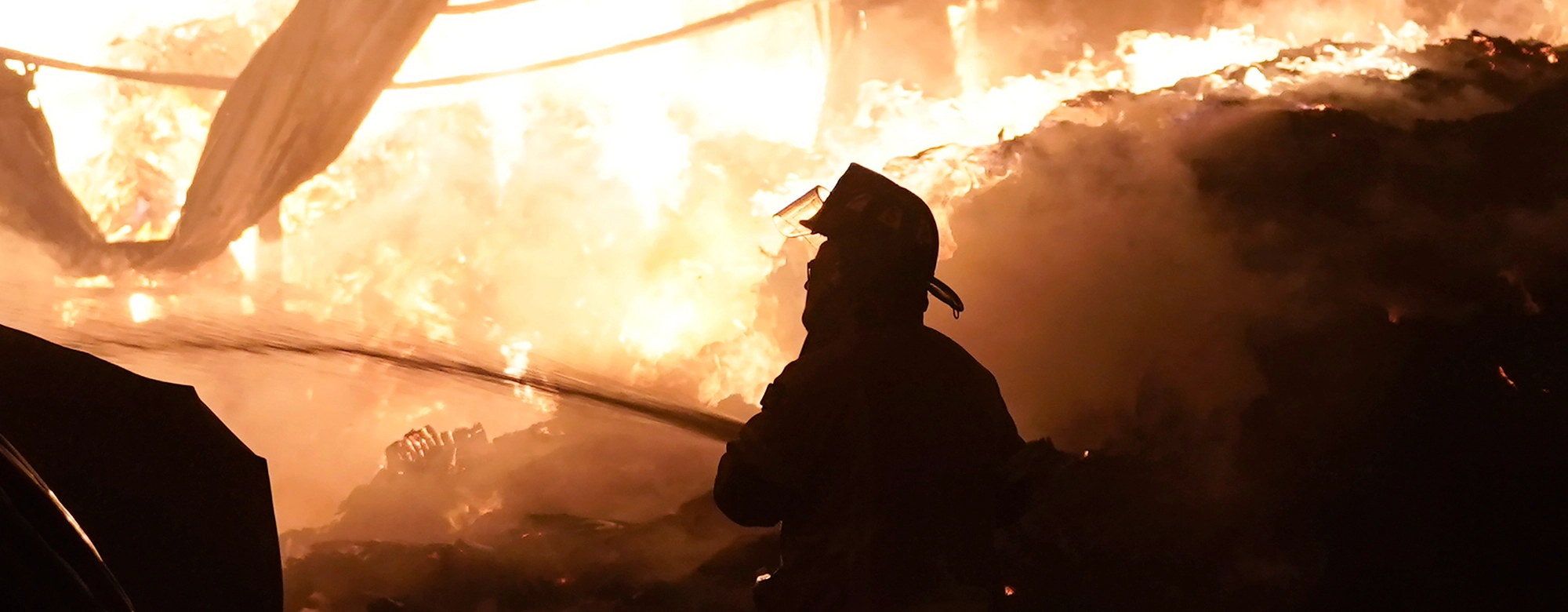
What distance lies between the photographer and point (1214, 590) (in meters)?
3.50

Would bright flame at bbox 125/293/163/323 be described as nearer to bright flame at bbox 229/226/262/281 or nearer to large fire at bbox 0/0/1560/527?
large fire at bbox 0/0/1560/527

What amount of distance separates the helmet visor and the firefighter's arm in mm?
794

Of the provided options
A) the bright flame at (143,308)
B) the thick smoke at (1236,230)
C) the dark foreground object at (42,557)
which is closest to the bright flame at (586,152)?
the bright flame at (143,308)

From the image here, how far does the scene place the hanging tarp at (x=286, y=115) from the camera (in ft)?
14.3

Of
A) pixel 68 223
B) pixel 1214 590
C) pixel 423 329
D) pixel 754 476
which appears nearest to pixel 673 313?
pixel 423 329

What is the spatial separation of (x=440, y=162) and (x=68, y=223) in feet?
4.88

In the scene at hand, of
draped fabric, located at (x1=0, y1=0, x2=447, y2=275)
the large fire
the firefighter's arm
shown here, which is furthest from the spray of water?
the firefighter's arm

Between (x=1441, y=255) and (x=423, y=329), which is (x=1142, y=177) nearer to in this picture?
(x=1441, y=255)

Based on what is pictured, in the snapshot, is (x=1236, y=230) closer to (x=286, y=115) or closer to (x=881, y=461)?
(x=881, y=461)

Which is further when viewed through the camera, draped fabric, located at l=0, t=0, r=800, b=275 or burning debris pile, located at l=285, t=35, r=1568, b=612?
draped fabric, located at l=0, t=0, r=800, b=275

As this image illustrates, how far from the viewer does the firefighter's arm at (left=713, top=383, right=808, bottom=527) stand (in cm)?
310

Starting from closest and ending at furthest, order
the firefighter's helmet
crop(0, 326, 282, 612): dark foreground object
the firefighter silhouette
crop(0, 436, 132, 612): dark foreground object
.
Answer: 1. crop(0, 436, 132, 612): dark foreground object
2. the firefighter silhouette
3. crop(0, 326, 282, 612): dark foreground object
4. the firefighter's helmet

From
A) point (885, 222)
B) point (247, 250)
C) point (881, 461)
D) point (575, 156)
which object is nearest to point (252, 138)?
point (247, 250)

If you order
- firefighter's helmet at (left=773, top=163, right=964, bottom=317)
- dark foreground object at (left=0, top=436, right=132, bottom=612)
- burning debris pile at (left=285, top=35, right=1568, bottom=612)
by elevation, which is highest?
dark foreground object at (left=0, top=436, right=132, bottom=612)
